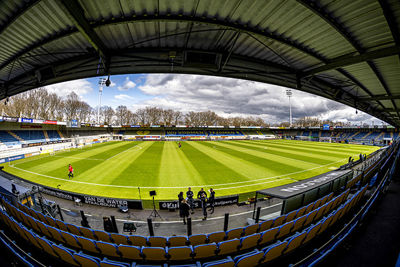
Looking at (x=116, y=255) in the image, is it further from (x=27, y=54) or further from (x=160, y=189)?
(x=27, y=54)

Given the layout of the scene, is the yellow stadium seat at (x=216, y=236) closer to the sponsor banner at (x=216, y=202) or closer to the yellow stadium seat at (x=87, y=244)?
the yellow stadium seat at (x=87, y=244)

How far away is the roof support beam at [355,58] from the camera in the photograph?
469 centimetres

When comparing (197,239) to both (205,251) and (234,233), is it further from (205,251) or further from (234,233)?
(234,233)

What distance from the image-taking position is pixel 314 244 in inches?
191

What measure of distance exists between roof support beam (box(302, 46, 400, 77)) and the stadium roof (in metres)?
0.03

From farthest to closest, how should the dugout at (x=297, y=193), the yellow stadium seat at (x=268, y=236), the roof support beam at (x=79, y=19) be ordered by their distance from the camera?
the dugout at (x=297, y=193) < the yellow stadium seat at (x=268, y=236) < the roof support beam at (x=79, y=19)

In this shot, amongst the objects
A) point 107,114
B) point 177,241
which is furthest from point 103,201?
point 107,114

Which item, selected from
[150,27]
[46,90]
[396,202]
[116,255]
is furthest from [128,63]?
[46,90]

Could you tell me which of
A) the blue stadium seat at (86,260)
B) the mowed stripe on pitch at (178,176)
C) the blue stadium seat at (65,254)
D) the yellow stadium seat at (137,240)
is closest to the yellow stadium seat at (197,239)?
the yellow stadium seat at (137,240)

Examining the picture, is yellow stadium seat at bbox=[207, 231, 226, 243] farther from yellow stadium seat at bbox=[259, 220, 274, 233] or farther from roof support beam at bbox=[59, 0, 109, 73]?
roof support beam at bbox=[59, 0, 109, 73]

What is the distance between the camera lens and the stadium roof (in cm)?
426

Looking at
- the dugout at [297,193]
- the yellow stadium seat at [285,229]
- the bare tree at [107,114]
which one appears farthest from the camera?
the bare tree at [107,114]

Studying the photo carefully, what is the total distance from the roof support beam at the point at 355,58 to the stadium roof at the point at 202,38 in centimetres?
3

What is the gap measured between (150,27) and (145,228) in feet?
27.9
